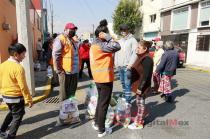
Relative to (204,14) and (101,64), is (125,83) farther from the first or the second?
(204,14)

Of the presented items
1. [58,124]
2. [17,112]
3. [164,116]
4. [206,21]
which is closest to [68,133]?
Answer: [58,124]

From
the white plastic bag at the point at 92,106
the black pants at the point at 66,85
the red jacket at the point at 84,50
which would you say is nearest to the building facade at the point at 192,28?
the red jacket at the point at 84,50

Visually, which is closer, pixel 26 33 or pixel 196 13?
pixel 26 33

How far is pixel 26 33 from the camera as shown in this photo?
6.10 m

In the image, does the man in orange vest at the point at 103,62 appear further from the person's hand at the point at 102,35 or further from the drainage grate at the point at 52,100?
the drainage grate at the point at 52,100

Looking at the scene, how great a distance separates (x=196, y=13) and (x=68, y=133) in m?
17.8

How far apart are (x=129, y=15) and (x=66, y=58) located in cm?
2702

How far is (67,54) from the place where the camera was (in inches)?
182

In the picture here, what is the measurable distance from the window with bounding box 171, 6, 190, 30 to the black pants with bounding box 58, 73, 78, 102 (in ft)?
57.0

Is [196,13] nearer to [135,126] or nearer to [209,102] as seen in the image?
[209,102]

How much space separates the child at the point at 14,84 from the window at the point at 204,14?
17149 mm

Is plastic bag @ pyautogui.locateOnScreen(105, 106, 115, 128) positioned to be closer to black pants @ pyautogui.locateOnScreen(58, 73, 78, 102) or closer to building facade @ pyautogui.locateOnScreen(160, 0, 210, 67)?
black pants @ pyautogui.locateOnScreen(58, 73, 78, 102)

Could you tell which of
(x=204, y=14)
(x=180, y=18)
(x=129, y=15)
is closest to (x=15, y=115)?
(x=204, y=14)

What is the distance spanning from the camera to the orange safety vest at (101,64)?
12.5 feet
